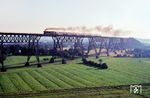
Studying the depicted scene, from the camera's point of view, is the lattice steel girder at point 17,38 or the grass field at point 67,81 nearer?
the grass field at point 67,81

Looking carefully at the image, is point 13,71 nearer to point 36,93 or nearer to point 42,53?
point 36,93

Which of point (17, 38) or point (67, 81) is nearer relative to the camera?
point (67, 81)

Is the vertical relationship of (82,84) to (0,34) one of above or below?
below

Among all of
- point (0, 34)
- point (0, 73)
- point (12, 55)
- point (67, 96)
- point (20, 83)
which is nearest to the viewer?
point (67, 96)

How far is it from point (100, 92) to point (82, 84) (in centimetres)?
686

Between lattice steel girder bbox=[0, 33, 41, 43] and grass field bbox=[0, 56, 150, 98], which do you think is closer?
grass field bbox=[0, 56, 150, 98]

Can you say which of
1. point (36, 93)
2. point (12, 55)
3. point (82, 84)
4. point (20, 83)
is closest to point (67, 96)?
point (36, 93)

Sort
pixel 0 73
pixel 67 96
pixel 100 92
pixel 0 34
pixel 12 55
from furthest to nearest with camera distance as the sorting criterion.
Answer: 1. pixel 12 55
2. pixel 0 34
3. pixel 0 73
4. pixel 100 92
5. pixel 67 96

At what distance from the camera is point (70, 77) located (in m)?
59.5

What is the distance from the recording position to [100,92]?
1822 inches

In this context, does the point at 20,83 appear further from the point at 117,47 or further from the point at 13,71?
the point at 117,47

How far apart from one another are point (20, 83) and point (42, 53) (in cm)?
5117

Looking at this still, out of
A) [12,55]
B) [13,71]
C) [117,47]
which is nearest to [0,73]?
[13,71]

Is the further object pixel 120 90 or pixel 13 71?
pixel 13 71
